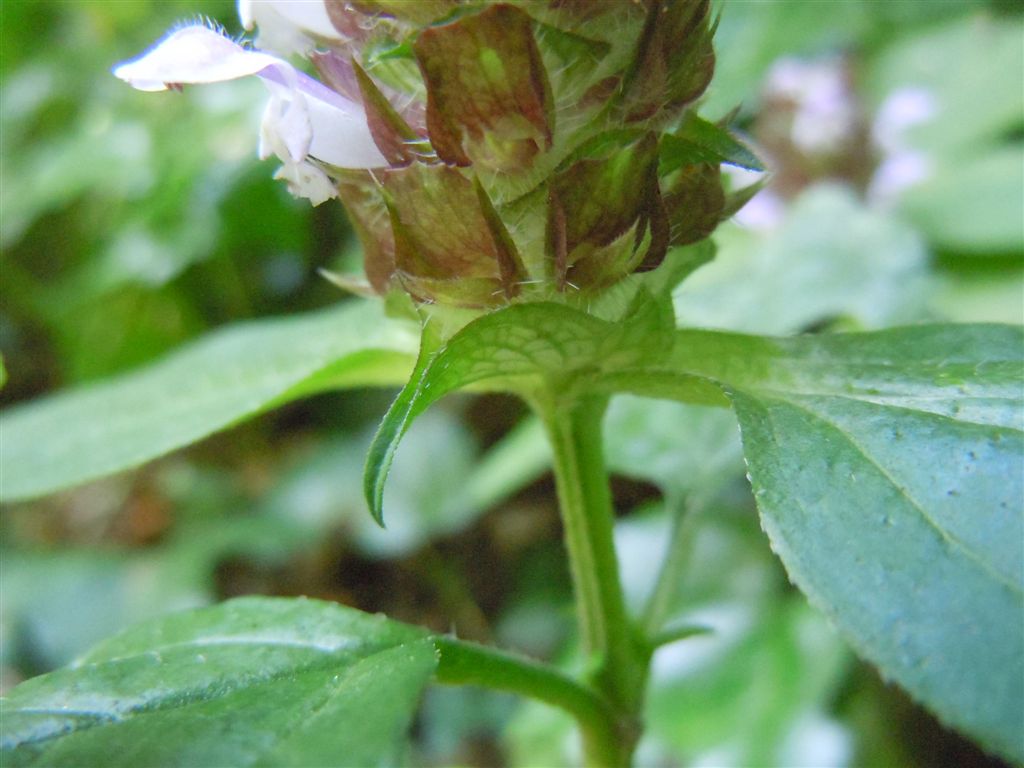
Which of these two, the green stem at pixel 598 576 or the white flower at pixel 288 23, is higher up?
the white flower at pixel 288 23

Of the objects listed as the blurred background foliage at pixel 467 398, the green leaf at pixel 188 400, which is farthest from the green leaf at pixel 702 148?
the blurred background foliage at pixel 467 398

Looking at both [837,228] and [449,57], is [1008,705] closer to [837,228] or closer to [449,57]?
[449,57]

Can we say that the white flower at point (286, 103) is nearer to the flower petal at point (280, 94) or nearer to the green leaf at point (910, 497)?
the flower petal at point (280, 94)

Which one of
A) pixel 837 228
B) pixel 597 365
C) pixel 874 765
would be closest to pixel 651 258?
pixel 597 365

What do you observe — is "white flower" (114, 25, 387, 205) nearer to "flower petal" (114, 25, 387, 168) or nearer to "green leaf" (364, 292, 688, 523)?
"flower petal" (114, 25, 387, 168)

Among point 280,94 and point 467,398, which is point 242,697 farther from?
point 467,398

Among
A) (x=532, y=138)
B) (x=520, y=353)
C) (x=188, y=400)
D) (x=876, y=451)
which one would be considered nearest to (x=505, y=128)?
(x=532, y=138)

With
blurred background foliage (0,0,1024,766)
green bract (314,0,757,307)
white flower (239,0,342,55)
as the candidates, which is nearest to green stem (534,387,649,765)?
green bract (314,0,757,307)
